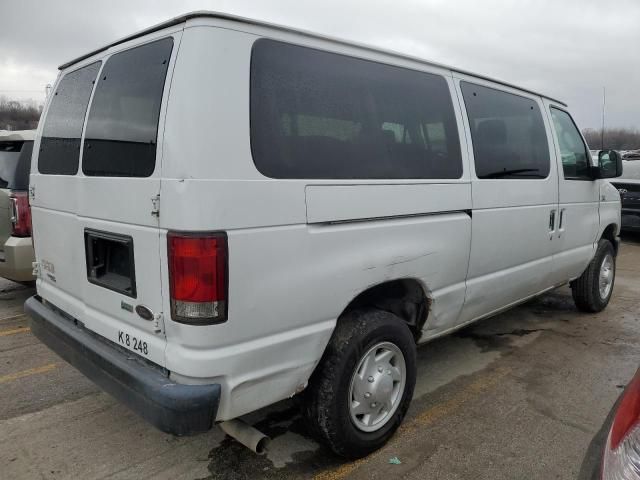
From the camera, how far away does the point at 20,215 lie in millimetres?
4809

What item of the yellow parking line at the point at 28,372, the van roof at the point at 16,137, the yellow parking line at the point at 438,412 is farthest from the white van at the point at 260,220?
the van roof at the point at 16,137

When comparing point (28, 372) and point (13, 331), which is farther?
point (13, 331)

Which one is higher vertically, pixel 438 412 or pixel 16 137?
pixel 16 137

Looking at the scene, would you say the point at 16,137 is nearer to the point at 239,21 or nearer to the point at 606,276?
the point at 239,21

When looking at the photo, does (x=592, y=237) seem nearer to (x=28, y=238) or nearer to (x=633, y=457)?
(x=633, y=457)

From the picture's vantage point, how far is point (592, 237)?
199 inches

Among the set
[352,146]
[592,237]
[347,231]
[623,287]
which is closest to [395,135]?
[352,146]

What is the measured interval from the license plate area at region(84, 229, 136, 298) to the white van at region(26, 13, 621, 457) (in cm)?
1

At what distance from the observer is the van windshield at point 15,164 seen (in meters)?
4.96

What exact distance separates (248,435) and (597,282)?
432cm

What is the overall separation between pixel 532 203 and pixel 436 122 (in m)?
1.28

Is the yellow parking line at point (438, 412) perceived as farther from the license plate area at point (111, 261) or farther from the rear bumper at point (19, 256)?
the rear bumper at point (19, 256)

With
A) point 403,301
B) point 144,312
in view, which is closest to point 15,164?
point 144,312

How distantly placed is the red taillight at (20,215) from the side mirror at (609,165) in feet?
17.4
